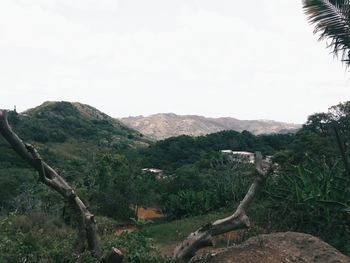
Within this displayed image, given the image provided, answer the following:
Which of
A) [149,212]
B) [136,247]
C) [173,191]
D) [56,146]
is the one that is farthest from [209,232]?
[56,146]

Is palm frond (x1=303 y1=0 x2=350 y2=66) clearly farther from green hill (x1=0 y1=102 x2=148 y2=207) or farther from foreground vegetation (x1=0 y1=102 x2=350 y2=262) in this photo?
green hill (x1=0 y1=102 x2=148 y2=207)

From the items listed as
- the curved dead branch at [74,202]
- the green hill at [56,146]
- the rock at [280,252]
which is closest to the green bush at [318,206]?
the rock at [280,252]

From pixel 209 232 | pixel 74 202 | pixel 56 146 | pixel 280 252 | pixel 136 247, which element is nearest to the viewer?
pixel 74 202

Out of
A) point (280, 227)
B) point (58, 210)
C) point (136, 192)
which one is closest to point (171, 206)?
point (136, 192)

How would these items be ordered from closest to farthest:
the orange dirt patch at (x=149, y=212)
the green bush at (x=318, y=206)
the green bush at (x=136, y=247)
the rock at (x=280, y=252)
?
the green bush at (x=136, y=247), the rock at (x=280, y=252), the green bush at (x=318, y=206), the orange dirt patch at (x=149, y=212)

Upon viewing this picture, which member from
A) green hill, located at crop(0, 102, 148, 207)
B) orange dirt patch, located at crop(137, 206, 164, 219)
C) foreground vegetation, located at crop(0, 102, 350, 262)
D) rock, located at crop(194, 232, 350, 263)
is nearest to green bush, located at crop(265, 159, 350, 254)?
foreground vegetation, located at crop(0, 102, 350, 262)

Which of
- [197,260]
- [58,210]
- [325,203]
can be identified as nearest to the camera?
[197,260]

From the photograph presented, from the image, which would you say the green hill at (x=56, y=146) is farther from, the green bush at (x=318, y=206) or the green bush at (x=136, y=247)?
the green bush at (x=136, y=247)

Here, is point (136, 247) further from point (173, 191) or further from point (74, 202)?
point (173, 191)

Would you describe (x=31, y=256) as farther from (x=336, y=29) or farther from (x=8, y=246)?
(x=336, y=29)

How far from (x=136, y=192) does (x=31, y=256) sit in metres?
25.8

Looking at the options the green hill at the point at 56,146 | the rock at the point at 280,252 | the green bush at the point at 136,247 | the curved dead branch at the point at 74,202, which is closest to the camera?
the curved dead branch at the point at 74,202

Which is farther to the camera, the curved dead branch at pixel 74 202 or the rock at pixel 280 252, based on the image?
the rock at pixel 280 252

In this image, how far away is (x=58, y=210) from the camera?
21.2m
